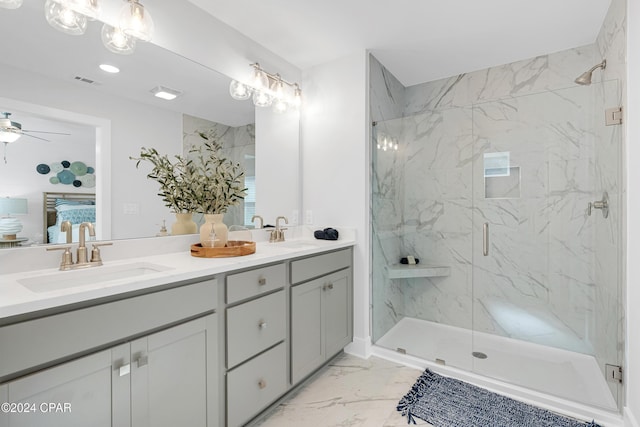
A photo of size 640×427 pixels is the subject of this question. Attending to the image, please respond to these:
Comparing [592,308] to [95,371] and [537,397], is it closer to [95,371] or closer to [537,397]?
[537,397]

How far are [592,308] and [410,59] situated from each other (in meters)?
2.28

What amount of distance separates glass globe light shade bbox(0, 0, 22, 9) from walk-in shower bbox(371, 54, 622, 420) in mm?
2136

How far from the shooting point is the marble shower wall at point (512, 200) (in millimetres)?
1978

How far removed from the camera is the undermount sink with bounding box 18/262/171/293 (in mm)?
1208

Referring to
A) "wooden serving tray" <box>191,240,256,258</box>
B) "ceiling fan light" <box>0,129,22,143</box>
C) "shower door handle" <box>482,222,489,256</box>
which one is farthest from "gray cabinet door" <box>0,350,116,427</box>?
"shower door handle" <box>482,222,489,256</box>

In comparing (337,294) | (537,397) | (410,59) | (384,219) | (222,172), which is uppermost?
(410,59)

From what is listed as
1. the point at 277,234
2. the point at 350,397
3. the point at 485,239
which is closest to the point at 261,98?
the point at 277,234

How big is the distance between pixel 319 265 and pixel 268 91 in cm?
141

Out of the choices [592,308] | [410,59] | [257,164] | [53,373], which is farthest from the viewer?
[410,59]

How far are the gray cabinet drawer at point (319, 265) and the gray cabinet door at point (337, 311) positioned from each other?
0.20 ft

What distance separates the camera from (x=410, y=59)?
2.66 metres

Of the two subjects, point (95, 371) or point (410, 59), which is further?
point (410, 59)

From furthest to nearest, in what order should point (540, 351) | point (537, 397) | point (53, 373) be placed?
point (540, 351) < point (537, 397) < point (53, 373)

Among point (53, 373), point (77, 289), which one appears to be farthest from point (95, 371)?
point (77, 289)
